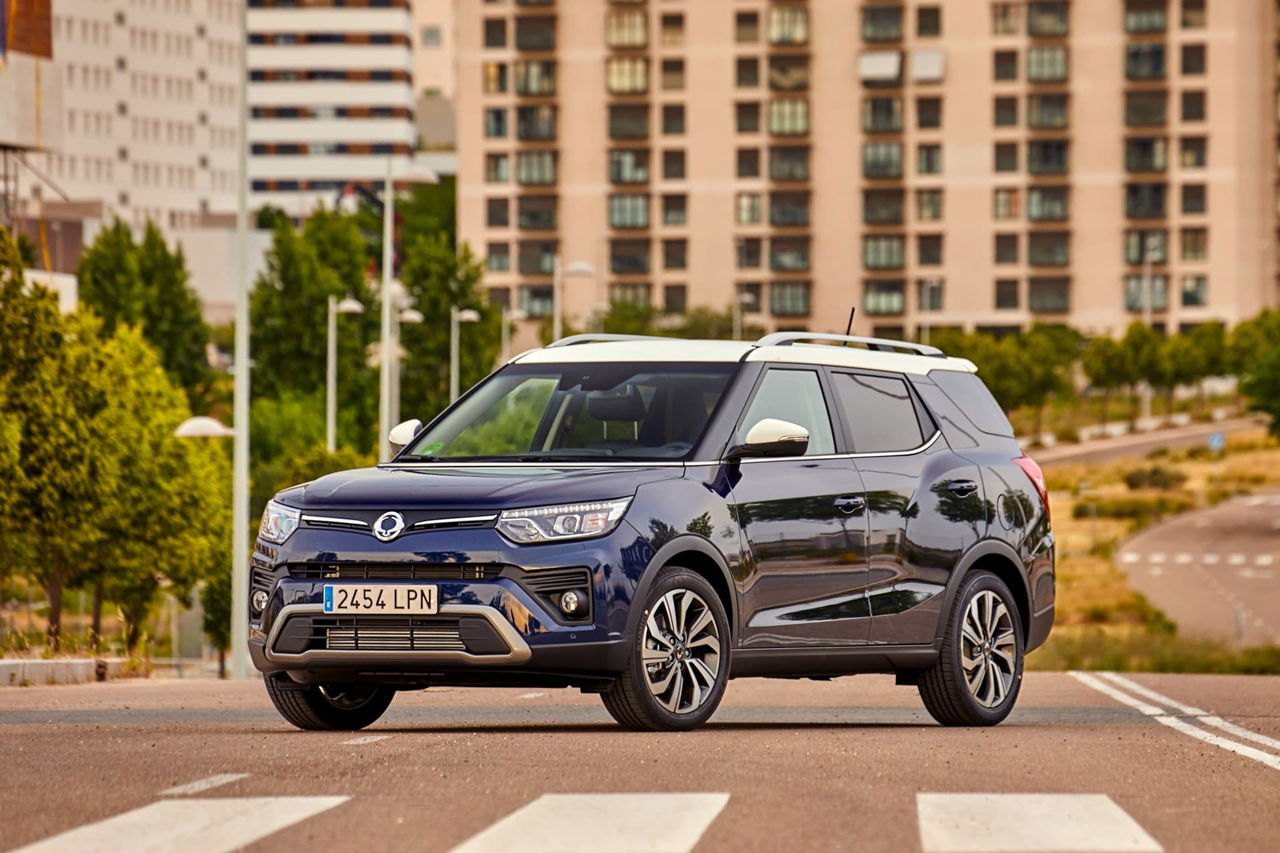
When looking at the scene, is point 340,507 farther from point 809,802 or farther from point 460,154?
point 460,154

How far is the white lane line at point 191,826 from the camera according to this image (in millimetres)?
7016

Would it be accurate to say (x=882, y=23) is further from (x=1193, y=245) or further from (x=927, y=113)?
(x=1193, y=245)

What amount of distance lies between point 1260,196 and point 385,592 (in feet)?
431

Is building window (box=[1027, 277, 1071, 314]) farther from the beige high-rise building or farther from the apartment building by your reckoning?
the apartment building

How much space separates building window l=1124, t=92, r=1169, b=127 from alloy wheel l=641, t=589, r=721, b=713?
12665 cm

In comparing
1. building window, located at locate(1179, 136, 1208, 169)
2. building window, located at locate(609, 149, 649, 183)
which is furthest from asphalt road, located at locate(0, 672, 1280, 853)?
building window, located at locate(1179, 136, 1208, 169)

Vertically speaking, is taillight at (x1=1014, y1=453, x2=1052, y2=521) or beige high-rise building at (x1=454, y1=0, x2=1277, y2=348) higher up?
beige high-rise building at (x1=454, y1=0, x2=1277, y2=348)

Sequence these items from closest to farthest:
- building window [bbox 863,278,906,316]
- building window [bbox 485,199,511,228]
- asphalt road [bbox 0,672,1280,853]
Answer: asphalt road [bbox 0,672,1280,853], building window [bbox 863,278,906,316], building window [bbox 485,199,511,228]

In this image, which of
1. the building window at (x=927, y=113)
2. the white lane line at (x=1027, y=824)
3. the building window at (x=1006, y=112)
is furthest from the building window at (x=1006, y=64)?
the white lane line at (x=1027, y=824)

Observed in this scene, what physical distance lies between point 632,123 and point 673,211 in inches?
217

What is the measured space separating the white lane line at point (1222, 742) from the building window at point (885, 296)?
12152 centimetres

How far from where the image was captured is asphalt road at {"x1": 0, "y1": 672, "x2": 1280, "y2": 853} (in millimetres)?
7273

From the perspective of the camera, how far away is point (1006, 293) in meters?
135

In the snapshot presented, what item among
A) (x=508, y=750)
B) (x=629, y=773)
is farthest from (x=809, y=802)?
(x=508, y=750)
